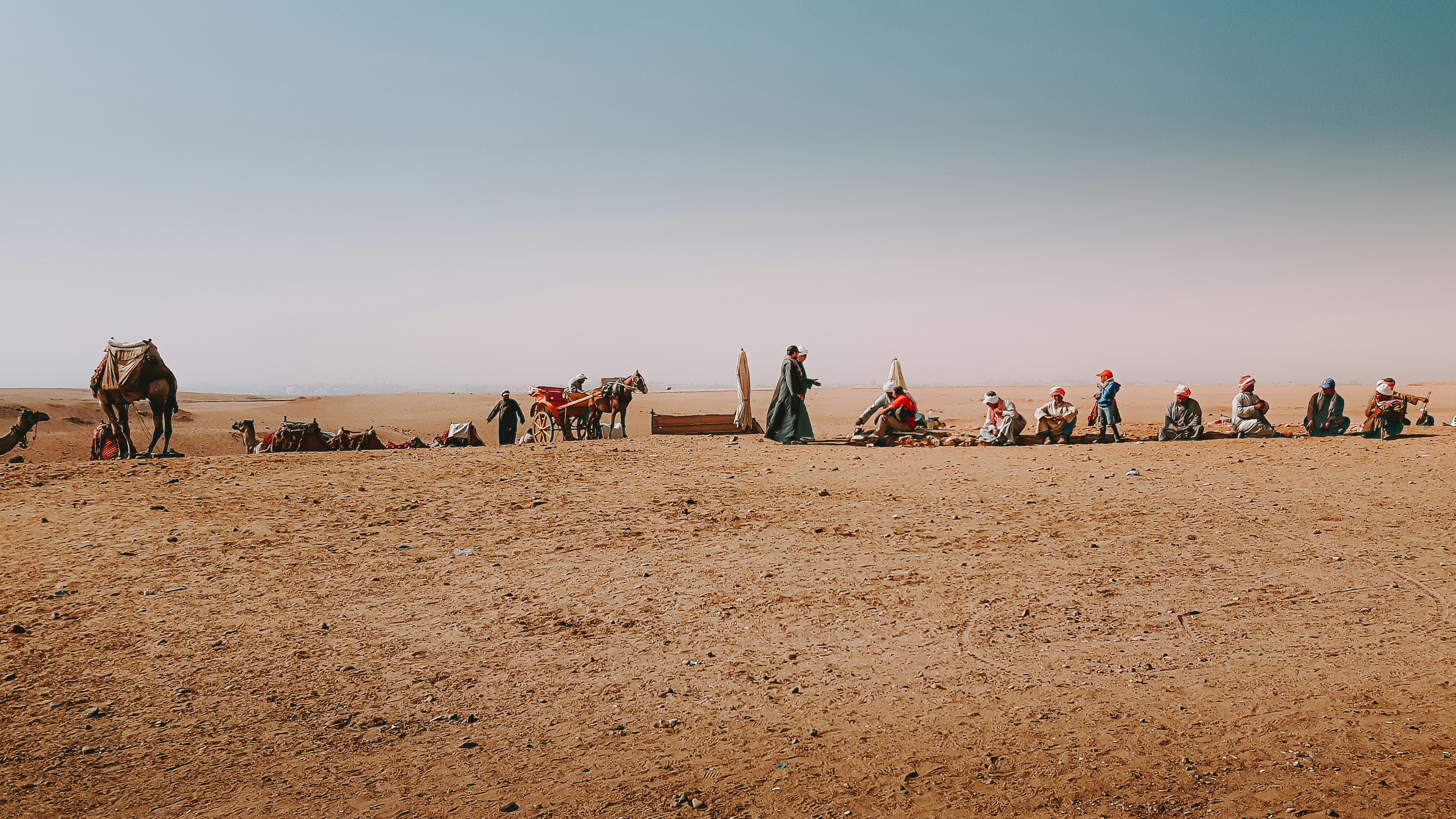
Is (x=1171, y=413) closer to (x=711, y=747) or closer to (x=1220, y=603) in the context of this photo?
(x=1220, y=603)

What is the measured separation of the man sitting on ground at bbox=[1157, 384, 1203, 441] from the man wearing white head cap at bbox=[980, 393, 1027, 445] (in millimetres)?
3263

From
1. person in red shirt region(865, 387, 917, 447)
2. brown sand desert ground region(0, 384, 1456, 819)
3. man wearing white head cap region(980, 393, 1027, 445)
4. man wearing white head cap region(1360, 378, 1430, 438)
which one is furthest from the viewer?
person in red shirt region(865, 387, 917, 447)

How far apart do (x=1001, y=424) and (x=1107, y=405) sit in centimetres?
242

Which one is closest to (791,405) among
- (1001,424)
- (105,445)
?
(1001,424)

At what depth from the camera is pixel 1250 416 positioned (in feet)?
57.5

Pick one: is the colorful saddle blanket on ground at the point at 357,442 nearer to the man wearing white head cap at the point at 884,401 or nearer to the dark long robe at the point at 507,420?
the dark long robe at the point at 507,420

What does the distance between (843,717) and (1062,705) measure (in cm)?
140

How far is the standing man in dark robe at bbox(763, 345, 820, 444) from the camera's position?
703 inches

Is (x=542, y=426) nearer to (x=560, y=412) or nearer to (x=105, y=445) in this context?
(x=560, y=412)

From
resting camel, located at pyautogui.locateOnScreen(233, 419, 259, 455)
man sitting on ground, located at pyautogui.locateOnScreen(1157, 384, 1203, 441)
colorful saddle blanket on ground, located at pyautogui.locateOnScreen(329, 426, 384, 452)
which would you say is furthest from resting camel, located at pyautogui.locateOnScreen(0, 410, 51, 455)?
man sitting on ground, located at pyautogui.locateOnScreen(1157, 384, 1203, 441)

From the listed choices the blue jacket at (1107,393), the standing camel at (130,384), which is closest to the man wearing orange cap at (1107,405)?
the blue jacket at (1107,393)

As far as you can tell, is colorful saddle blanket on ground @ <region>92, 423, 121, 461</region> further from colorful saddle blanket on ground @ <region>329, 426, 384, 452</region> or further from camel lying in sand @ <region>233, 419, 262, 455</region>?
colorful saddle blanket on ground @ <region>329, 426, 384, 452</region>

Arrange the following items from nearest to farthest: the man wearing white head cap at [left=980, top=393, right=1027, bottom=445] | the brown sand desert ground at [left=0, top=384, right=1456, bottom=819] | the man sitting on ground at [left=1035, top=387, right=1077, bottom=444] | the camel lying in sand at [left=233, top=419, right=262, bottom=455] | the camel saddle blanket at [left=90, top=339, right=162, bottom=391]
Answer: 1. the brown sand desert ground at [left=0, top=384, right=1456, bottom=819]
2. the camel saddle blanket at [left=90, top=339, right=162, bottom=391]
3. the man wearing white head cap at [left=980, top=393, right=1027, bottom=445]
4. the man sitting on ground at [left=1035, top=387, right=1077, bottom=444]
5. the camel lying in sand at [left=233, top=419, right=262, bottom=455]

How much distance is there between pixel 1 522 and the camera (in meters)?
9.14
